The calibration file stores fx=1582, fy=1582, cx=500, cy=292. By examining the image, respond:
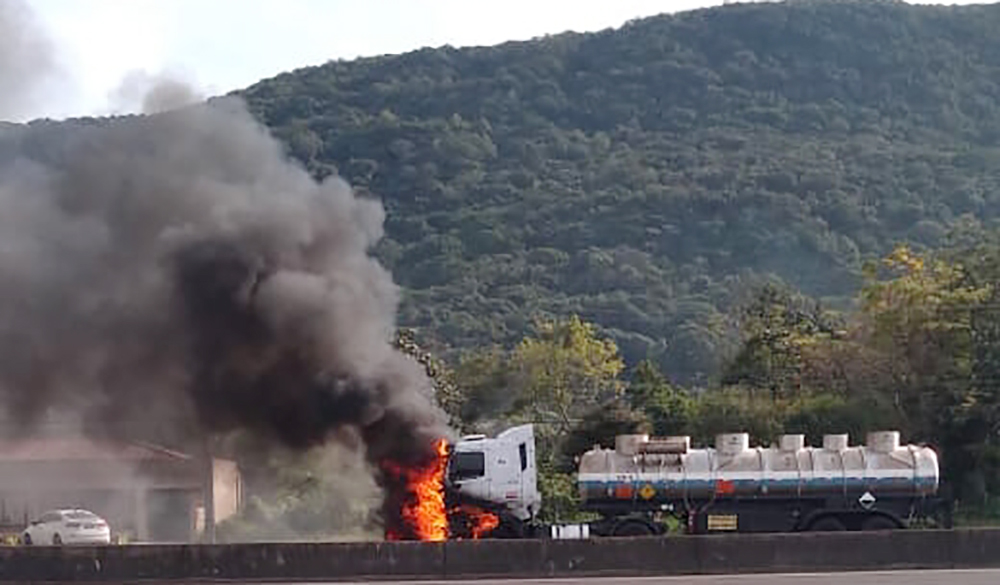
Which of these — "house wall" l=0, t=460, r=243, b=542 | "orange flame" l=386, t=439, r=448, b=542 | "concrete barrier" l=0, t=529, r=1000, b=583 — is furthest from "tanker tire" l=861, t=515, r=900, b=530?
"house wall" l=0, t=460, r=243, b=542

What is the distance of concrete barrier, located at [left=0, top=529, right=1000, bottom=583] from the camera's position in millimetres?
29000

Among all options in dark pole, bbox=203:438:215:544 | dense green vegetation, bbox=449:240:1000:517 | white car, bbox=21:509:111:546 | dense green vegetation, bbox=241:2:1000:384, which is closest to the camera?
white car, bbox=21:509:111:546

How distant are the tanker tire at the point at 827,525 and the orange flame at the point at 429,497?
845cm

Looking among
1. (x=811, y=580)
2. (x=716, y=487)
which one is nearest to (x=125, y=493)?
(x=716, y=487)

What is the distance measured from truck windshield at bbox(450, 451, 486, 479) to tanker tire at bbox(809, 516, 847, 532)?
7729mm

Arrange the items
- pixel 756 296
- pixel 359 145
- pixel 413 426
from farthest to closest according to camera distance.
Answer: pixel 359 145 < pixel 756 296 < pixel 413 426

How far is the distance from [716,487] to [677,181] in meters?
137

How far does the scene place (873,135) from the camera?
184500 mm

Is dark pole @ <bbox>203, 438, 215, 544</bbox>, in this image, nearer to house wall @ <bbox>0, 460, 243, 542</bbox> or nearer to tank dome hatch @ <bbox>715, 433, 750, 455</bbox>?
house wall @ <bbox>0, 460, 243, 542</bbox>

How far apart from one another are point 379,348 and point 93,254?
7.27 meters

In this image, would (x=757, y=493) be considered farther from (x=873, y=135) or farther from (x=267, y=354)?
(x=873, y=135)

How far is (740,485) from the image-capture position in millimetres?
36438

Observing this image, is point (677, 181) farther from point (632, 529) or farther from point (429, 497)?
point (429, 497)

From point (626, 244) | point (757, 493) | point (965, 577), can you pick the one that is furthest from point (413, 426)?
point (626, 244)
